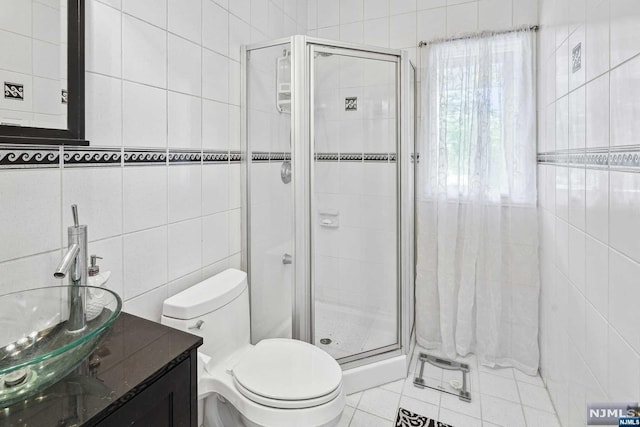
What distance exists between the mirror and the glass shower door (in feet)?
3.31

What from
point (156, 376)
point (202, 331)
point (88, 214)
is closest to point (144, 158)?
point (88, 214)

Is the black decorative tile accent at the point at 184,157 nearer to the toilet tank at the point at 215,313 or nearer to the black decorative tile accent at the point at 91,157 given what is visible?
the black decorative tile accent at the point at 91,157

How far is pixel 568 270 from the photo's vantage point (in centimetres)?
145

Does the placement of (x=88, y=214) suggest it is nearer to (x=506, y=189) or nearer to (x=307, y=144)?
(x=307, y=144)

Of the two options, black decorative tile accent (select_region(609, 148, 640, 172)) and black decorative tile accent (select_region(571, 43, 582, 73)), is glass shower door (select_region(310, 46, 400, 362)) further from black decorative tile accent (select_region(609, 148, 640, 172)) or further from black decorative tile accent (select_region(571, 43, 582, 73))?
black decorative tile accent (select_region(609, 148, 640, 172))

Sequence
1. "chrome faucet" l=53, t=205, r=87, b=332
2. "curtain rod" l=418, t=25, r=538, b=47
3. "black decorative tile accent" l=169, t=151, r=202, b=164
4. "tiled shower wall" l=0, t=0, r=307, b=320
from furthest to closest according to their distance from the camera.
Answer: "curtain rod" l=418, t=25, r=538, b=47 < "black decorative tile accent" l=169, t=151, r=202, b=164 < "tiled shower wall" l=0, t=0, r=307, b=320 < "chrome faucet" l=53, t=205, r=87, b=332

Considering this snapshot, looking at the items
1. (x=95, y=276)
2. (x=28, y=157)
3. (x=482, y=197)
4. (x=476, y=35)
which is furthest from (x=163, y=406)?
(x=476, y=35)

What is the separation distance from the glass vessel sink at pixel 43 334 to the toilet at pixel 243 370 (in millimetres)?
415

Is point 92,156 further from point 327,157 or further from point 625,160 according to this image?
point 625,160

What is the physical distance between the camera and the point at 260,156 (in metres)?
1.83

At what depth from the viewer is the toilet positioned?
3.85 ft

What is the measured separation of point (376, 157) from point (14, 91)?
1710 millimetres

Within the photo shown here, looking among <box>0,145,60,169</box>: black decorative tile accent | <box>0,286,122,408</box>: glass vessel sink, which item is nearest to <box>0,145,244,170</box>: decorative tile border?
<box>0,145,60,169</box>: black decorative tile accent

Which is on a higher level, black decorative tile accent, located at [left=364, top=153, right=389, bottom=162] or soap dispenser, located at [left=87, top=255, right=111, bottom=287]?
black decorative tile accent, located at [left=364, top=153, right=389, bottom=162]
